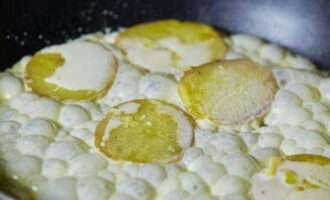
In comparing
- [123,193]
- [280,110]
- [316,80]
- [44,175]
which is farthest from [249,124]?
[44,175]

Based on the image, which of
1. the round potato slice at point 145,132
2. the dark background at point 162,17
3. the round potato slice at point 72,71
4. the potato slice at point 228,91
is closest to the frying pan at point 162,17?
the dark background at point 162,17

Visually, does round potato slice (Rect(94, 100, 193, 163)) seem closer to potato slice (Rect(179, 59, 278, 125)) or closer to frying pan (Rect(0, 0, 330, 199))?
potato slice (Rect(179, 59, 278, 125))

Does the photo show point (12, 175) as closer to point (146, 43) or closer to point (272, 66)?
point (146, 43)

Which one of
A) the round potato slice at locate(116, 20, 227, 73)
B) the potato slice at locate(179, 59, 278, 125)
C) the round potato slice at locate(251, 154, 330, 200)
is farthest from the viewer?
the round potato slice at locate(116, 20, 227, 73)

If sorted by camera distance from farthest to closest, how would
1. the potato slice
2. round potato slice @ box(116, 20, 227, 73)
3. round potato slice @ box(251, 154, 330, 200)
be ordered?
round potato slice @ box(116, 20, 227, 73) < the potato slice < round potato slice @ box(251, 154, 330, 200)

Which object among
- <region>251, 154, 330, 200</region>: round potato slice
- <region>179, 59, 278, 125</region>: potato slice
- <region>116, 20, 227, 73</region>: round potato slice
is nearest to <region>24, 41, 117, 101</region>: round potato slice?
<region>116, 20, 227, 73</region>: round potato slice

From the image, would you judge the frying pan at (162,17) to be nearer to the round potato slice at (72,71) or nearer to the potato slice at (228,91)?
the round potato slice at (72,71)

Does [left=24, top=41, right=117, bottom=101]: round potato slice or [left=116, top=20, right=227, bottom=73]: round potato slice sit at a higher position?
[left=116, top=20, right=227, bottom=73]: round potato slice
